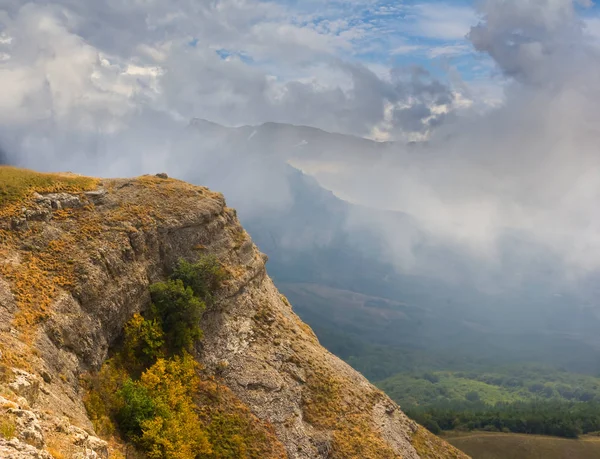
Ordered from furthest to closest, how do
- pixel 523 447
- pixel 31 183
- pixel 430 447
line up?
pixel 523 447
pixel 430 447
pixel 31 183

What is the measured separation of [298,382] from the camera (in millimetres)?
62000

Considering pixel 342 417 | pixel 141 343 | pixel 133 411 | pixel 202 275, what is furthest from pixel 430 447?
pixel 133 411

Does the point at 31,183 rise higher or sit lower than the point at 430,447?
higher

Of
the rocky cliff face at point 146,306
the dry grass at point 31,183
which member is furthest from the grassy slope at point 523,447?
the dry grass at point 31,183

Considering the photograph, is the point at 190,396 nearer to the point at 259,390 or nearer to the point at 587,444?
the point at 259,390

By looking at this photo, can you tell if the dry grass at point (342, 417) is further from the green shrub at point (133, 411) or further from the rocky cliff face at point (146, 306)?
→ the green shrub at point (133, 411)

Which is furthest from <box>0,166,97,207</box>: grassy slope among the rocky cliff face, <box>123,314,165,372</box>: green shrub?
<box>123,314,165,372</box>: green shrub

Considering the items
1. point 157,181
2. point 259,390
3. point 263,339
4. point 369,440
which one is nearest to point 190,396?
point 259,390

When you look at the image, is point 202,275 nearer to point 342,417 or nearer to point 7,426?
point 342,417

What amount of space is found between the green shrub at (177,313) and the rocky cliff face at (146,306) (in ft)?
5.24

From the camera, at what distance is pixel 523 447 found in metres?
166

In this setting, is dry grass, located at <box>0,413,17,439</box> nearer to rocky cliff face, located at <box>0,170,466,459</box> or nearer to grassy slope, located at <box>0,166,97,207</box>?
rocky cliff face, located at <box>0,170,466,459</box>

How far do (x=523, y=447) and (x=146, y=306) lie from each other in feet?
520

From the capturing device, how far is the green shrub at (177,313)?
57594mm
